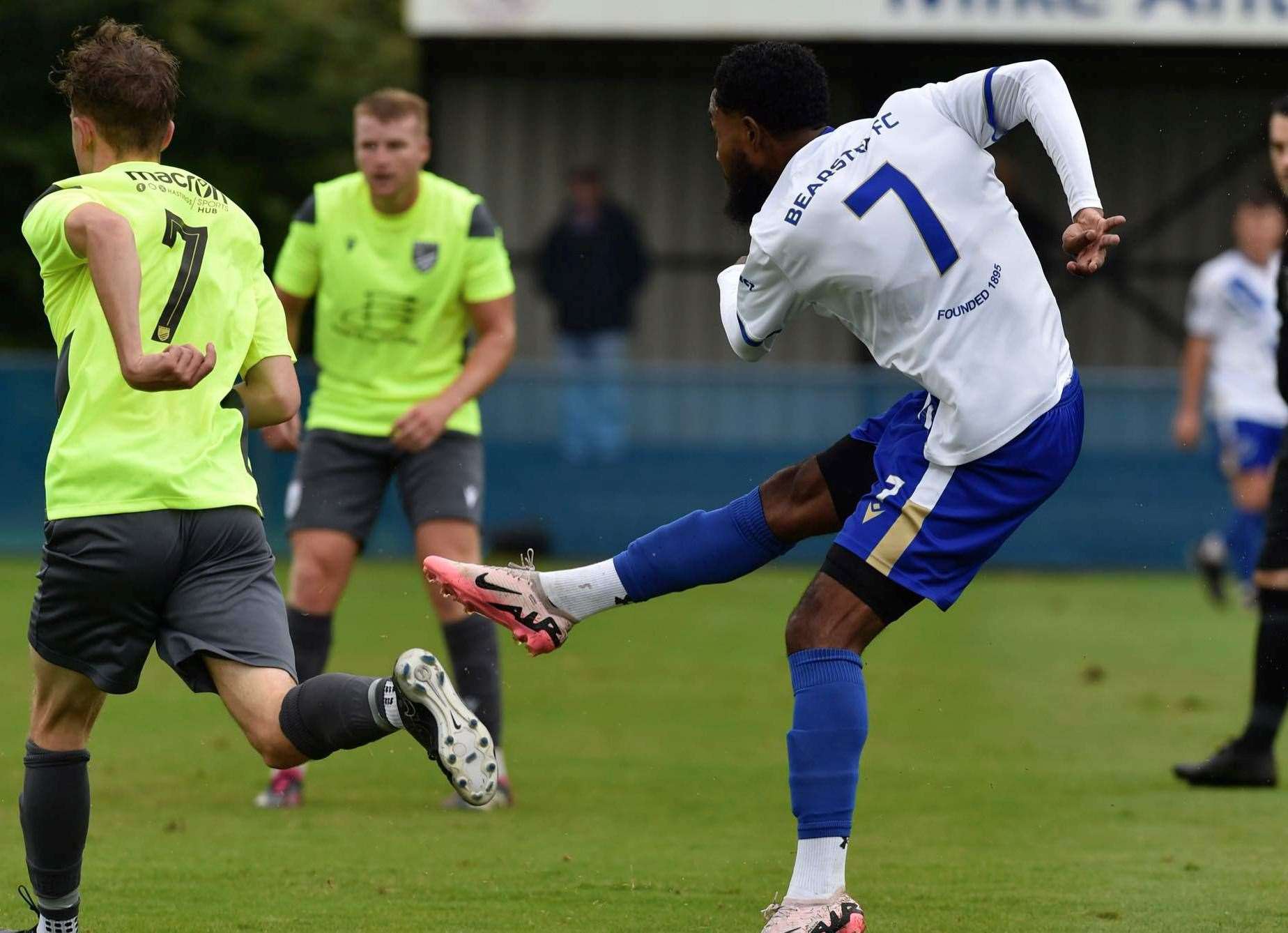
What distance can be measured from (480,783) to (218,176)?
15.7m

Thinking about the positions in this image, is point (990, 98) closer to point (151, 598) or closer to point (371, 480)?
point (151, 598)

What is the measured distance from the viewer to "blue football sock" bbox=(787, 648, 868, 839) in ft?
15.5

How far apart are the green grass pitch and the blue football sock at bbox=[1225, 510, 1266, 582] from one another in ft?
4.96

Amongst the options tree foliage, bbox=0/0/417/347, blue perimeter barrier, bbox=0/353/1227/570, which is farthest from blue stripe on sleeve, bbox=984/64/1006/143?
tree foliage, bbox=0/0/417/347

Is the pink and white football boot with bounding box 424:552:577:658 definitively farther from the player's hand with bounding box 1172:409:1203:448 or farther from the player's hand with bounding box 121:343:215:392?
the player's hand with bounding box 1172:409:1203:448

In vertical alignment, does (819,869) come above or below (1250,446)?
above

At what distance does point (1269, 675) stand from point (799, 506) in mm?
2819

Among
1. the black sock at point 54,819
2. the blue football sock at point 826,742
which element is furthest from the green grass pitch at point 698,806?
the blue football sock at point 826,742

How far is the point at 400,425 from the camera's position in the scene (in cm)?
718

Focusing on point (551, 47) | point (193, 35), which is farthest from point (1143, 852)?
point (193, 35)

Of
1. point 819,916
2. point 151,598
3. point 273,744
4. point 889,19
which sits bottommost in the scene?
point 819,916

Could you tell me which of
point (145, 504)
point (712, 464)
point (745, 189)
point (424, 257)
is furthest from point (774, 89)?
point (712, 464)

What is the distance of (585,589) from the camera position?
17.3 ft

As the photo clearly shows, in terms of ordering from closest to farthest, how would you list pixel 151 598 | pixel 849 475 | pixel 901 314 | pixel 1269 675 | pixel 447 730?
pixel 447 730
pixel 151 598
pixel 901 314
pixel 849 475
pixel 1269 675
